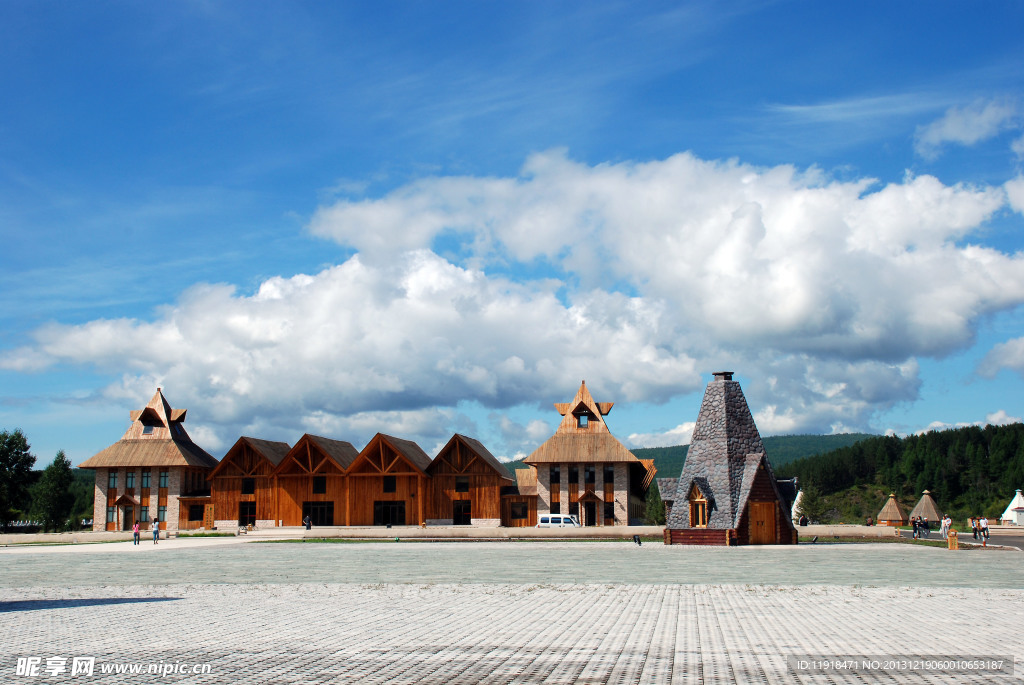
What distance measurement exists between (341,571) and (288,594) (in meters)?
6.36

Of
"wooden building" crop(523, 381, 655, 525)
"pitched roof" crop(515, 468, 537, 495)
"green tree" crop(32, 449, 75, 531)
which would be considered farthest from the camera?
"green tree" crop(32, 449, 75, 531)

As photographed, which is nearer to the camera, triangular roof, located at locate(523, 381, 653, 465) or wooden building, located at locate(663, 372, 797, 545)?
wooden building, located at locate(663, 372, 797, 545)

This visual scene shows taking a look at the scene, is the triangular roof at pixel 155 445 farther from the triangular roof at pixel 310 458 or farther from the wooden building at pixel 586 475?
the wooden building at pixel 586 475

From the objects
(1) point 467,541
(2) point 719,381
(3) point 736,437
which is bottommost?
(1) point 467,541

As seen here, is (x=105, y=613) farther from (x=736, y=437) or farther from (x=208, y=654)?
(x=736, y=437)

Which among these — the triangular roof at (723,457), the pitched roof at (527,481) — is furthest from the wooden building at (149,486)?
the triangular roof at (723,457)

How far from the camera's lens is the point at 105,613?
14336 millimetres

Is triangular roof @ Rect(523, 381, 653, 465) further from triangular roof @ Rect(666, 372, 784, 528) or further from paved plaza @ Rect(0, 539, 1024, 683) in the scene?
paved plaza @ Rect(0, 539, 1024, 683)

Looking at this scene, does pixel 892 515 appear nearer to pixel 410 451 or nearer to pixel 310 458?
pixel 410 451

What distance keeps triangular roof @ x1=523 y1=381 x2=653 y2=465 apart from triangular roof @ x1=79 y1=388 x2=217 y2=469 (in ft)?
96.1

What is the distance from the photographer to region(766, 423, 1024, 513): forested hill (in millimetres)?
138325

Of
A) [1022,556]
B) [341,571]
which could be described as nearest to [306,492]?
[341,571]

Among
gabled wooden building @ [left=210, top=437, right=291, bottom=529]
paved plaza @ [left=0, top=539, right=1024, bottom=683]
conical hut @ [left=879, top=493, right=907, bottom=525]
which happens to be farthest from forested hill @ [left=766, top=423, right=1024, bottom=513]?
paved plaza @ [left=0, top=539, right=1024, bottom=683]

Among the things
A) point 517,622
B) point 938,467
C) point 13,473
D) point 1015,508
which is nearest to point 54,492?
point 13,473
